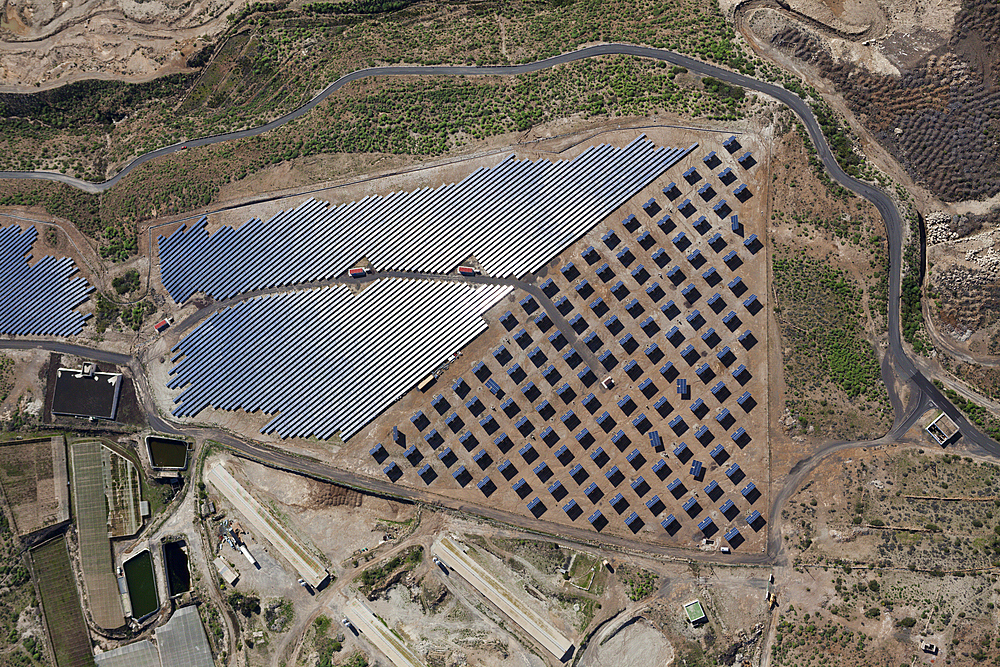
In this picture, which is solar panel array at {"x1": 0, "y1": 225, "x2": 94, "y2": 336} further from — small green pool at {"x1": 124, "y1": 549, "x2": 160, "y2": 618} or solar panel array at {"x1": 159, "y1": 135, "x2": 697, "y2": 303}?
small green pool at {"x1": 124, "y1": 549, "x2": 160, "y2": 618}

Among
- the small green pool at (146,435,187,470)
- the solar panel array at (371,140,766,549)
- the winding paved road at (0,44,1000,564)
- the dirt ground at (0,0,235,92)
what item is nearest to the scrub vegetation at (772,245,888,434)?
the winding paved road at (0,44,1000,564)

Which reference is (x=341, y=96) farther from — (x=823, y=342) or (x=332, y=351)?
(x=823, y=342)

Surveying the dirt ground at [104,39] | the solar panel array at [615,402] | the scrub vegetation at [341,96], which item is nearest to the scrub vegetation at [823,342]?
the solar panel array at [615,402]

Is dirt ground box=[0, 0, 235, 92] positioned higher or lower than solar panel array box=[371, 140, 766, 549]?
higher

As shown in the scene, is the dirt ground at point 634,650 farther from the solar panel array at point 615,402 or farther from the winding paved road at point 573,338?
the solar panel array at point 615,402

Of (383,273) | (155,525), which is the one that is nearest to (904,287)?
(383,273)

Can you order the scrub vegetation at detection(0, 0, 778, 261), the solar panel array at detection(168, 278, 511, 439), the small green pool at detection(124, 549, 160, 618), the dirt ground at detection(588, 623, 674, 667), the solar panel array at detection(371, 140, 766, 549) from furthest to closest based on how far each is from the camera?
the scrub vegetation at detection(0, 0, 778, 261)
the small green pool at detection(124, 549, 160, 618)
the solar panel array at detection(168, 278, 511, 439)
the solar panel array at detection(371, 140, 766, 549)
the dirt ground at detection(588, 623, 674, 667)

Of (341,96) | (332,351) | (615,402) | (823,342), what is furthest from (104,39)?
(823,342)
